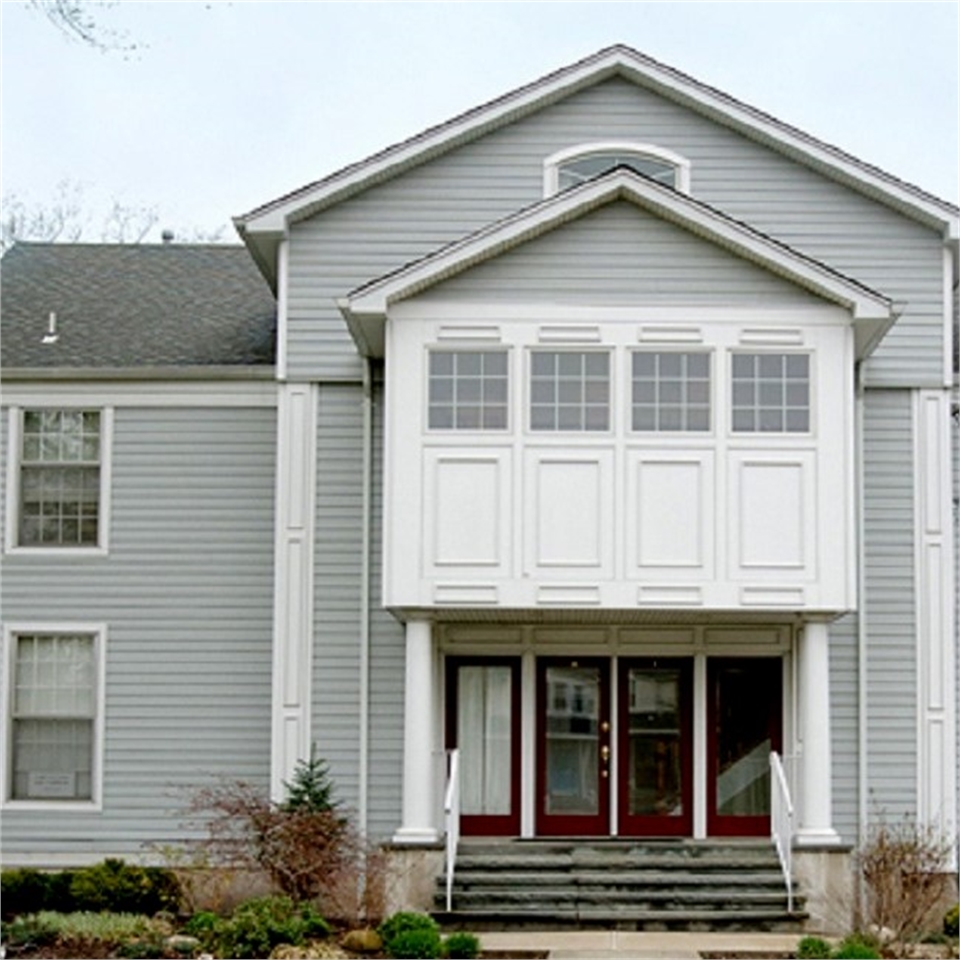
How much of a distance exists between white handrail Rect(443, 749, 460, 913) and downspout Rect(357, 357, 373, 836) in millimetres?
843

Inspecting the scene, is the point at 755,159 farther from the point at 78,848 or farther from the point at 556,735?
the point at 78,848

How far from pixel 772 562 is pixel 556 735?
3.17 metres

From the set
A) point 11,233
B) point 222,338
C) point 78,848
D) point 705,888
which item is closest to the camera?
point 705,888

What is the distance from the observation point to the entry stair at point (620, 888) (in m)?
17.8

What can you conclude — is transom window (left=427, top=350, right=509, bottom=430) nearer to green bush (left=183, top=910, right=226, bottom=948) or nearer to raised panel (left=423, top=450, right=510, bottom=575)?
raised panel (left=423, top=450, right=510, bottom=575)

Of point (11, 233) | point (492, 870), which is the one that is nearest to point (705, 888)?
point (492, 870)

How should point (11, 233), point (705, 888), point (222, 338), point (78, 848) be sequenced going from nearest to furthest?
point (705, 888), point (78, 848), point (222, 338), point (11, 233)

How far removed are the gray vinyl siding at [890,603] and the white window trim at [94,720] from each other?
794 cm

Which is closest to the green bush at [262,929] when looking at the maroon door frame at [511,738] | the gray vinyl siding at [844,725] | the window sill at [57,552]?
the maroon door frame at [511,738]

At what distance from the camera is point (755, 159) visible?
20453 mm

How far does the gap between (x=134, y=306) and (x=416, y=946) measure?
927cm

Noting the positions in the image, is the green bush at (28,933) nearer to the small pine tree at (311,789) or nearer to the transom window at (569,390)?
the small pine tree at (311,789)

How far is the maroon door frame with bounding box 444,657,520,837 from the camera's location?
Result: 1984cm

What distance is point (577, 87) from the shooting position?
67.1 feet
